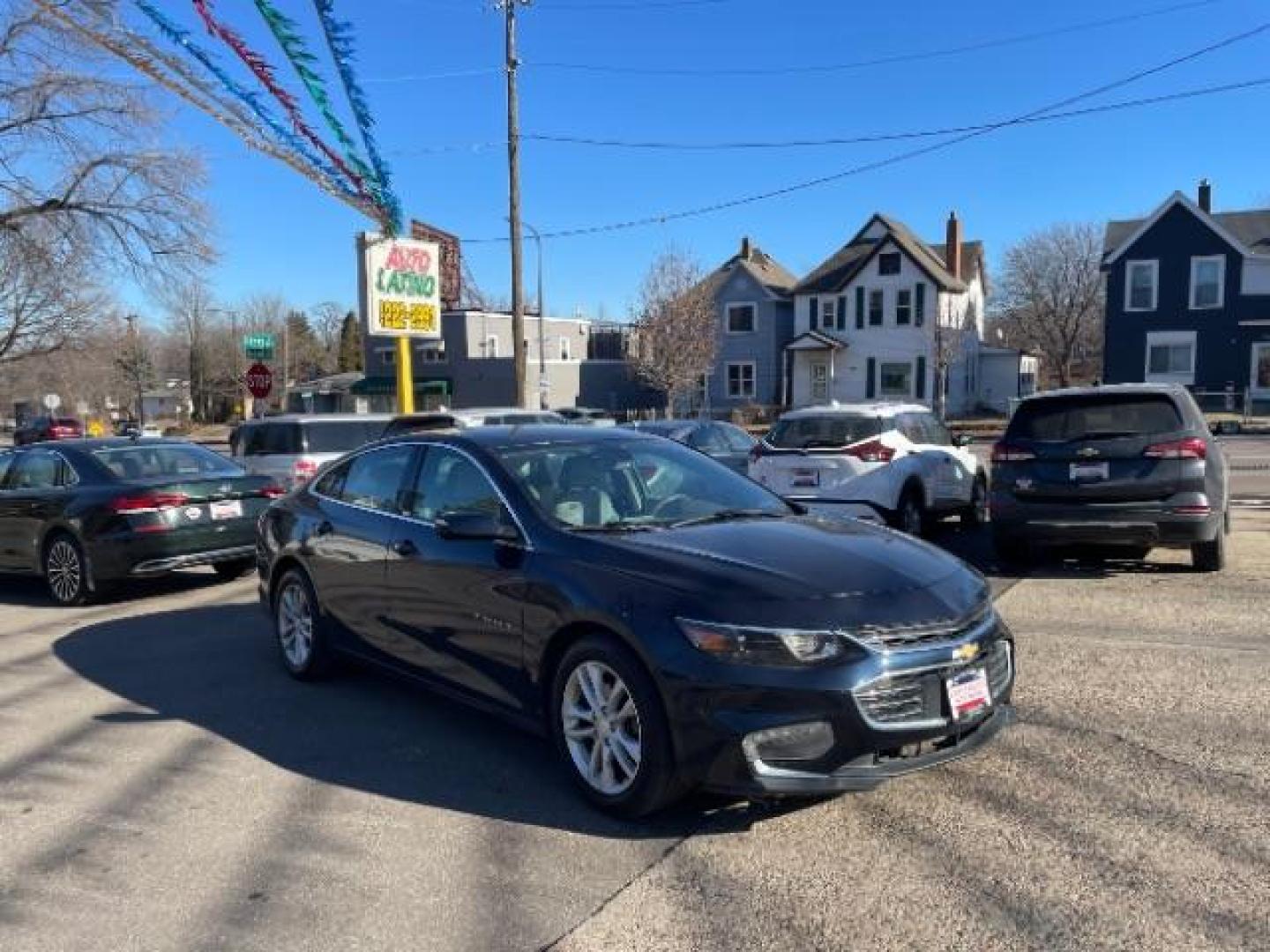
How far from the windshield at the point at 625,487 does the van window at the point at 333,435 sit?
328 inches

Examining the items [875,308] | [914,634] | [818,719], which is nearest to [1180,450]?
[914,634]

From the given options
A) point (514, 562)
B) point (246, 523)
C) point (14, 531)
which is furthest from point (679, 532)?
point (14, 531)

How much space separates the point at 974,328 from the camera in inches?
1919

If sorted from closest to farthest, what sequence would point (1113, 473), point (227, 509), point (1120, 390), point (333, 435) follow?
1. point (1113, 473)
2. point (1120, 390)
3. point (227, 509)
4. point (333, 435)

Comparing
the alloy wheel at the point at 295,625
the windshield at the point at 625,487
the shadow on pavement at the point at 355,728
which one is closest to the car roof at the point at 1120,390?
the windshield at the point at 625,487

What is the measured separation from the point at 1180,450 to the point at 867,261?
125 ft

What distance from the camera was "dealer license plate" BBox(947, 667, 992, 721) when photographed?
378 centimetres

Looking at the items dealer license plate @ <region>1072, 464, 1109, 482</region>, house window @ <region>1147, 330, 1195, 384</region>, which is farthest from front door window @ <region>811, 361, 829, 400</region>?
dealer license plate @ <region>1072, 464, 1109, 482</region>

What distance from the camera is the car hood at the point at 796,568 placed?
378 cm

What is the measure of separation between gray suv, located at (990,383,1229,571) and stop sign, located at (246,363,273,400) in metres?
18.1

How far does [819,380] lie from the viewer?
151 feet

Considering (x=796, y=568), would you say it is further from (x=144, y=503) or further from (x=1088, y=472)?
(x=144, y=503)

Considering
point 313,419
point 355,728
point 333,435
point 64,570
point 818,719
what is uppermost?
point 313,419

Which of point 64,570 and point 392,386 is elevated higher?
point 392,386
